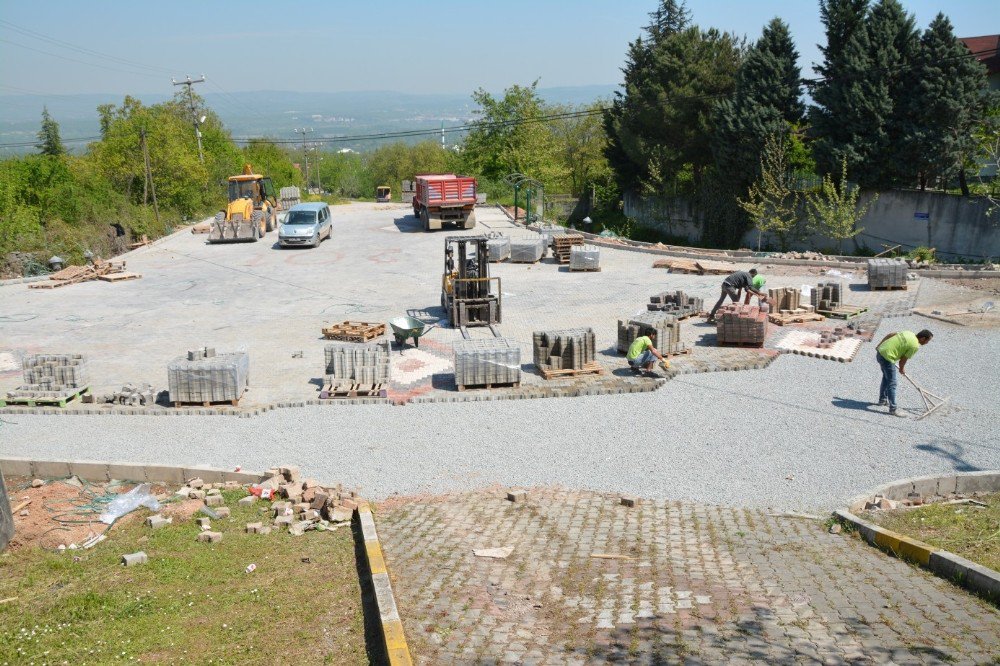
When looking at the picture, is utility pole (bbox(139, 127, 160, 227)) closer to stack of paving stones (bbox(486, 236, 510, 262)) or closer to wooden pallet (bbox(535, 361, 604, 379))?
stack of paving stones (bbox(486, 236, 510, 262))

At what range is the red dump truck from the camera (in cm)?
3600

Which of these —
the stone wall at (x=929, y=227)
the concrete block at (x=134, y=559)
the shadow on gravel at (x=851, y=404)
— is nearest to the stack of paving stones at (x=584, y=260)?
the stone wall at (x=929, y=227)

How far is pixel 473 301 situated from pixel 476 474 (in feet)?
29.5

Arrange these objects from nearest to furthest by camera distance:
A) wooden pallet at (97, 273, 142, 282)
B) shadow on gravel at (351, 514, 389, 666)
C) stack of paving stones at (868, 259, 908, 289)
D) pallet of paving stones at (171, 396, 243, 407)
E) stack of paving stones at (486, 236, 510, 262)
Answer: shadow on gravel at (351, 514, 389, 666)
pallet of paving stones at (171, 396, 243, 407)
stack of paving stones at (868, 259, 908, 289)
wooden pallet at (97, 273, 142, 282)
stack of paving stones at (486, 236, 510, 262)

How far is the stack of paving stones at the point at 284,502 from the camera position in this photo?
1003cm

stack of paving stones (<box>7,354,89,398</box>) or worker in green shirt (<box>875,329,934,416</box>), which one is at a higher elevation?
worker in green shirt (<box>875,329,934,416</box>)

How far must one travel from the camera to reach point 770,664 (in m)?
6.51

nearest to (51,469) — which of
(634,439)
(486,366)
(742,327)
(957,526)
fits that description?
(486,366)

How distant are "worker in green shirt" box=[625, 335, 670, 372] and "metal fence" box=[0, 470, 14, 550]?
10.5m

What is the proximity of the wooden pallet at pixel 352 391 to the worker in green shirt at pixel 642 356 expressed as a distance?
15.6ft

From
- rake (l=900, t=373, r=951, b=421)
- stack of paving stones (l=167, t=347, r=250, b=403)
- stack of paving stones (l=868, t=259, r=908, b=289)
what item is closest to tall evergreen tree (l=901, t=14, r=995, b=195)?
stack of paving stones (l=868, t=259, r=908, b=289)

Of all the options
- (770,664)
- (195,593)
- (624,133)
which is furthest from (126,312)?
(624,133)

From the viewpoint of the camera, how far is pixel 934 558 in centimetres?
834

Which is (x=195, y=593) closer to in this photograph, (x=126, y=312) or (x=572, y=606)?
(x=572, y=606)
